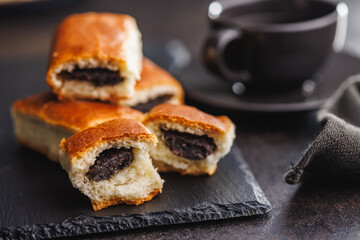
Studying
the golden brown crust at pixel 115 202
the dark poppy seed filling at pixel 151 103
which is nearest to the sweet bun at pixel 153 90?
the dark poppy seed filling at pixel 151 103

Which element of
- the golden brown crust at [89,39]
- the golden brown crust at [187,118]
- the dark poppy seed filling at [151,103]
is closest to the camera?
the golden brown crust at [187,118]

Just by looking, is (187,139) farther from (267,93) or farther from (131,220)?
(267,93)

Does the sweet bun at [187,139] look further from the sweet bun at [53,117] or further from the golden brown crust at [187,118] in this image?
the sweet bun at [53,117]

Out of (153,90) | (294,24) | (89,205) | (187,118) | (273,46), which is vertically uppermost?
(294,24)

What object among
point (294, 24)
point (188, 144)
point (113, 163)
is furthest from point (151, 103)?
point (294, 24)

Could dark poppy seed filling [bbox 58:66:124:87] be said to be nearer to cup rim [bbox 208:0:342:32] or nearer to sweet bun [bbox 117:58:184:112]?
sweet bun [bbox 117:58:184:112]
